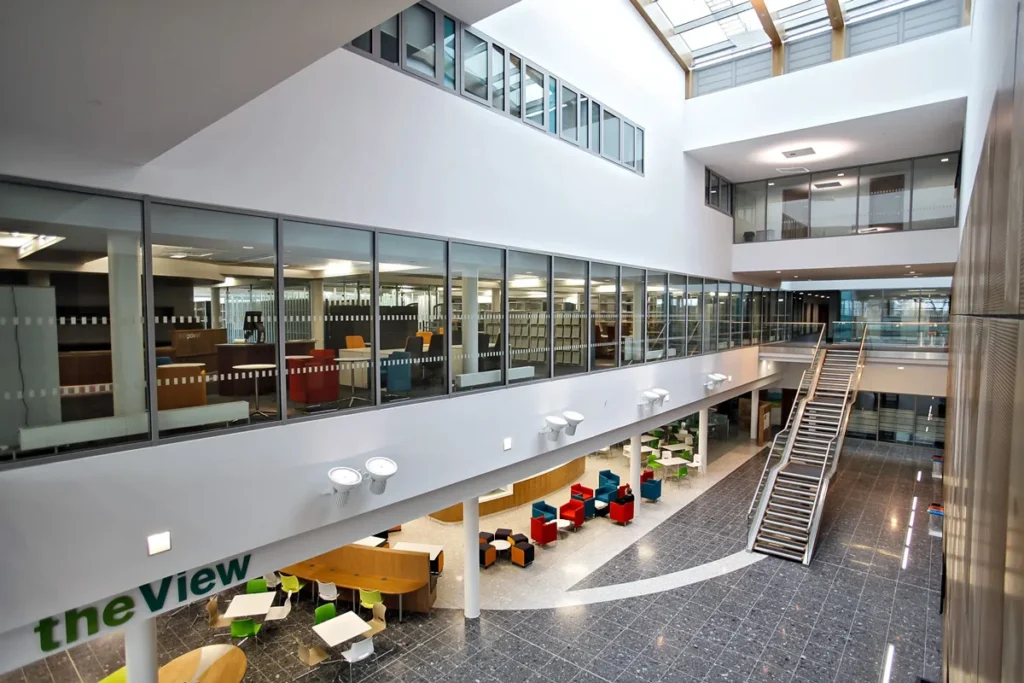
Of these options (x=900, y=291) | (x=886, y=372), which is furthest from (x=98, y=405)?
(x=900, y=291)

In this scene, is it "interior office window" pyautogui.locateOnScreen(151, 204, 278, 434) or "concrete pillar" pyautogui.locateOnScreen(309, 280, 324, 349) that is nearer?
"interior office window" pyautogui.locateOnScreen(151, 204, 278, 434)

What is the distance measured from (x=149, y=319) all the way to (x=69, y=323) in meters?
0.59

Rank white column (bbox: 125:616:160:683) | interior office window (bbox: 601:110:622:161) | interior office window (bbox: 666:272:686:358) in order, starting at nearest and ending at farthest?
white column (bbox: 125:616:160:683), interior office window (bbox: 601:110:622:161), interior office window (bbox: 666:272:686:358)

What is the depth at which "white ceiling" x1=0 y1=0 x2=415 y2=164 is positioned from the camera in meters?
2.54

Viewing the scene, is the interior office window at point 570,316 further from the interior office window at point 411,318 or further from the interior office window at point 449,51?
the interior office window at point 449,51

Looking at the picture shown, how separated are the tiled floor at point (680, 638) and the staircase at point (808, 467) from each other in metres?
0.69

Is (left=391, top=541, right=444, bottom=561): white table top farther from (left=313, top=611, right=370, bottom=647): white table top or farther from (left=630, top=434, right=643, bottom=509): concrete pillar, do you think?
(left=630, top=434, right=643, bottom=509): concrete pillar

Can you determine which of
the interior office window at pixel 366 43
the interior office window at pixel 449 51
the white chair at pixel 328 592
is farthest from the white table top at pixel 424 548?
the interior office window at pixel 366 43

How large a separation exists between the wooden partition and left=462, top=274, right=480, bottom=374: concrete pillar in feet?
23.9

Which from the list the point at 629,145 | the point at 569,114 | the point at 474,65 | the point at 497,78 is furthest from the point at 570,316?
the point at 629,145

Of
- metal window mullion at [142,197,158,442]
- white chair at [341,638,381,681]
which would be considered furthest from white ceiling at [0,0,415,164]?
white chair at [341,638,381,681]

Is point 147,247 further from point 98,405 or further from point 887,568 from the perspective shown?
point 887,568

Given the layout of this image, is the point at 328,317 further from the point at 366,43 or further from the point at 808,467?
the point at 808,467

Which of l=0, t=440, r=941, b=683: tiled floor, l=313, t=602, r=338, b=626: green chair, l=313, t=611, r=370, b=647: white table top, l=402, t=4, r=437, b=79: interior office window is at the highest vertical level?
l=402, t=4, r=437, b=79: interior office window
